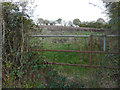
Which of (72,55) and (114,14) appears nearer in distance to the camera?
(114,14)

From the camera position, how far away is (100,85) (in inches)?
108

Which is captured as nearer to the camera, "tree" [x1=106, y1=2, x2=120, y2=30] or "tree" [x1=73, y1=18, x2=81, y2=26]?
"tree" [x1=106, y1=2, x2=120, y2=30]

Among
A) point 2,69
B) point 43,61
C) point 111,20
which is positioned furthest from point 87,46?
point 2,69

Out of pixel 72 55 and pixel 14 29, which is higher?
pixel 14 29

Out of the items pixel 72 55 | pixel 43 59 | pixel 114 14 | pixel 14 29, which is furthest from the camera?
pixel 14 29

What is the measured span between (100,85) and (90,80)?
245mm

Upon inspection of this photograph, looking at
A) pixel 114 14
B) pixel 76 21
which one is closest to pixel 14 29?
pixel 76 21

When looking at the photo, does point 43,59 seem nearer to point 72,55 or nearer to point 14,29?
point 72,55

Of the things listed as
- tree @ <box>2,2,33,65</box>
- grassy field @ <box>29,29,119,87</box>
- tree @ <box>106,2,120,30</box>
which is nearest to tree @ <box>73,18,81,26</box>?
grassy field @ <box>29,29,119,87</box>

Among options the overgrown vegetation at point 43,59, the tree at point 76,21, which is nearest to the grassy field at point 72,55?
the overgrown vegetation at point 43,59

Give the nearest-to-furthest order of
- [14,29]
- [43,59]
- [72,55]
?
[72,55], [43,59], [14,29]

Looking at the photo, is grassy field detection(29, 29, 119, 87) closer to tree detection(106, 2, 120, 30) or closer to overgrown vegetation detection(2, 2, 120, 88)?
overgrown vegetation detection(2, 2, 120, 88)

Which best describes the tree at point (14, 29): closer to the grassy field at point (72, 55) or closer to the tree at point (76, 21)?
the grassy field at point (72, 55)

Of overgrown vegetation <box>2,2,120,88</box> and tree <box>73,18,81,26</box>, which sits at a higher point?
tree <box>73,18,81,26</box>
